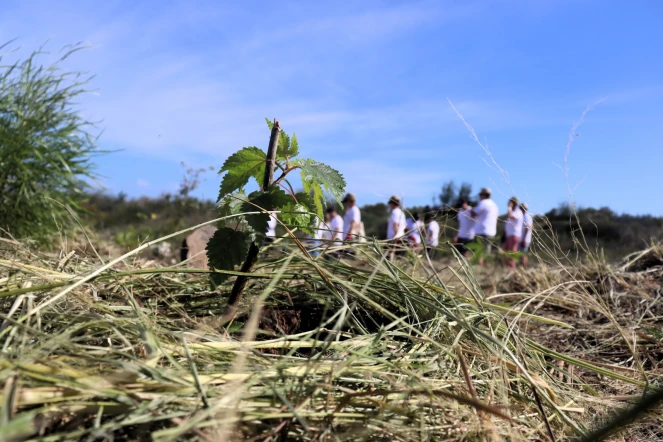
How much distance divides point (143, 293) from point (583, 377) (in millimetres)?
1784

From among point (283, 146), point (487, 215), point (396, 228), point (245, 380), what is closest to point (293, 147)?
point (283, 146)

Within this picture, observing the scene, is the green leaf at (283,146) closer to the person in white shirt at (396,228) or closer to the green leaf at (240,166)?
the green leaf at (240,166)

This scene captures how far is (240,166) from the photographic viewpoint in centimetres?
143

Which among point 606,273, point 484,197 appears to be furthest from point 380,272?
point 484,197

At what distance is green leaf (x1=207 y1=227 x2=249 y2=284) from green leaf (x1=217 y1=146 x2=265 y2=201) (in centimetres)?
14

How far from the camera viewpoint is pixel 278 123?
4.70ft

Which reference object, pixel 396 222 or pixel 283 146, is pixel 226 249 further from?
pixel 396 222

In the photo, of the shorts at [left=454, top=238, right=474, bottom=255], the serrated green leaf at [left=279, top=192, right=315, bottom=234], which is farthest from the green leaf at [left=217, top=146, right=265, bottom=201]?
the shorts at [left=454, top=238, right=474, bottom=255]

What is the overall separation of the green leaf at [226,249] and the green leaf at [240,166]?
14cm

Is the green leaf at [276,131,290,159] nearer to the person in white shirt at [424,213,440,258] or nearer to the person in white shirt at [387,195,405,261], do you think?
the person in white shirt at [387,195,405,261]

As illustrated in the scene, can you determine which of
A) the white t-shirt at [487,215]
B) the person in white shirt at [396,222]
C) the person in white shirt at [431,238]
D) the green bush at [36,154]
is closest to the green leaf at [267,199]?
the person in white shirt at [431,238]

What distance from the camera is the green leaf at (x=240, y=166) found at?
143 centimetres

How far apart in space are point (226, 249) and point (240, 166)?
0.26 meters

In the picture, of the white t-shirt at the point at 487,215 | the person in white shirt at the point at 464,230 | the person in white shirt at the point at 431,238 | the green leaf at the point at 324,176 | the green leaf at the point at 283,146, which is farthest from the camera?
the white t-shirt at the point at 487,215
